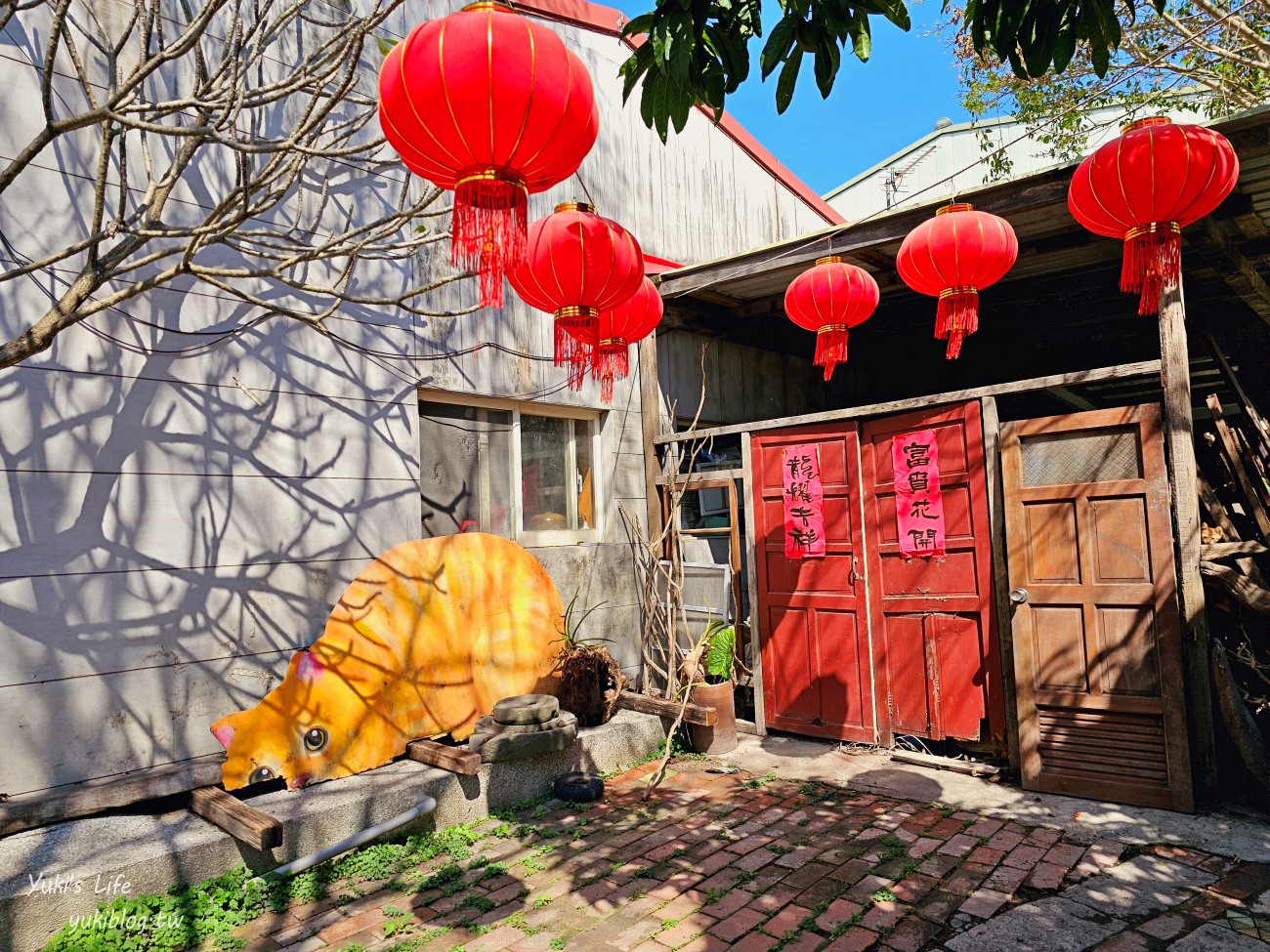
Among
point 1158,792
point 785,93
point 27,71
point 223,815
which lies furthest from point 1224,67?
point 223,815

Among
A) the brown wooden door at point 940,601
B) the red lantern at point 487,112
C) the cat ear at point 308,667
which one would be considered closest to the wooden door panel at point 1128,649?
the brown wooden door at point 940,601

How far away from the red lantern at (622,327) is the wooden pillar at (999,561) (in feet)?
9.00

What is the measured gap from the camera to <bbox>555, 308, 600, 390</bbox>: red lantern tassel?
4.00m

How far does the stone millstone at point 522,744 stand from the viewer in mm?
5129

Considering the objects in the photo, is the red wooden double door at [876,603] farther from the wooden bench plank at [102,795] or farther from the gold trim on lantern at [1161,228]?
the wooden bench plank at [102,795]

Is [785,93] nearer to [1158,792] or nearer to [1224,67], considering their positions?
[1158,792]

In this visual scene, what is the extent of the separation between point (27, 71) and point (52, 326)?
8.32 feet

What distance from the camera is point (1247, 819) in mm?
4840

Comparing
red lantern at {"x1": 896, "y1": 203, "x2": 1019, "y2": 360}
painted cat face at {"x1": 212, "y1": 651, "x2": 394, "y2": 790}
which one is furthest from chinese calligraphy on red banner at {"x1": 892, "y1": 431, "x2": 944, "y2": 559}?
painted cat face at {"x1": 212, "y1": 651, "x2": 394, "y2": 790}

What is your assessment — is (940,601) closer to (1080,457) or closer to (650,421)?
(1080,457)

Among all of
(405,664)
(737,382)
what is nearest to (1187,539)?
(737,382)

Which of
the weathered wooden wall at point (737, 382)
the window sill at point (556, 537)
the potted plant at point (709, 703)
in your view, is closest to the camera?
the potted plant at point (709, 703)

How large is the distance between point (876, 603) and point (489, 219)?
4856 mm

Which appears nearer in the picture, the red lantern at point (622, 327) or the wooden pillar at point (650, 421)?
the red lantern at point (622, 327)
